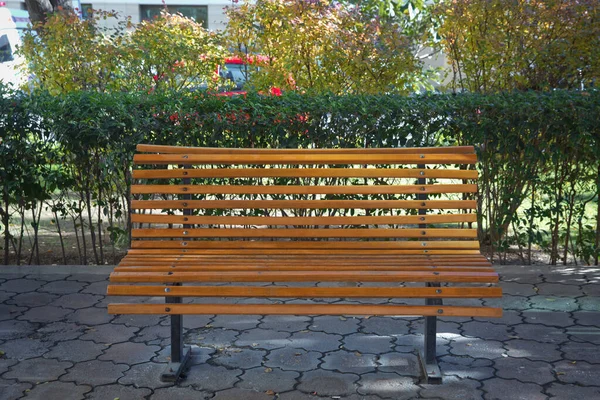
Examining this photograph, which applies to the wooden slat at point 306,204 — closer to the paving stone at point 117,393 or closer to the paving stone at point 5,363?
the paving stone at point 117,393

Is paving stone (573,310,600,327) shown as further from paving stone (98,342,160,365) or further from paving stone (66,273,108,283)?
paving stone (66,273,108,283)

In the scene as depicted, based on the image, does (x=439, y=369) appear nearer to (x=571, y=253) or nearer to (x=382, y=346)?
(x=382, y=346)

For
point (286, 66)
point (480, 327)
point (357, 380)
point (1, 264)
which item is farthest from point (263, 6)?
point (357, 380)

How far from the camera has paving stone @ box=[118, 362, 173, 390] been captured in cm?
389

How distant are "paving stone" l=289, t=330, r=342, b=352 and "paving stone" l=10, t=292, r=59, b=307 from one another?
1.73 metres

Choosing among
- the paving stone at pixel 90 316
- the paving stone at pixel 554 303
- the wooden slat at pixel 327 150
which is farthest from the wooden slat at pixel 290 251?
the paving stone at pixel 554 303

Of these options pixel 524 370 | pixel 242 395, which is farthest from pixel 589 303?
pixel 242 395

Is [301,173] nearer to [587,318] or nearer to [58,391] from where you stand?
[58,391]

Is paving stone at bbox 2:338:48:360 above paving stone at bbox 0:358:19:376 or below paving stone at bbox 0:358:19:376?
above

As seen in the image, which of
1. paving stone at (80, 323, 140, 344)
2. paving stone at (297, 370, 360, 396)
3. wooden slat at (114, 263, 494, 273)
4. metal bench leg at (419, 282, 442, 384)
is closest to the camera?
wooden slat at (114, 263, 494, 273)

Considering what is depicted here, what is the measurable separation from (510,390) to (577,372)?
0.43 m

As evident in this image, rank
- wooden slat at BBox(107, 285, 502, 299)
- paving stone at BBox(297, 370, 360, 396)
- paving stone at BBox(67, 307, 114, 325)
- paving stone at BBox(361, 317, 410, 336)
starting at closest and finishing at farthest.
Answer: wooden slat at BBox(107, 285, 502, 299)
paving stone at BBox(297, 370, 360, 396)
paving stone at BBox(361, 317, 410, 336)
paving stone at BBox(67, 307, 114, 325)

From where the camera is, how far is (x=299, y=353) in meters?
4.31

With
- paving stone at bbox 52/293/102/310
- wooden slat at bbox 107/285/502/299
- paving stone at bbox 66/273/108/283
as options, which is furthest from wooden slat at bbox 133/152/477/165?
paving stone at bbox 66/273/108/283
